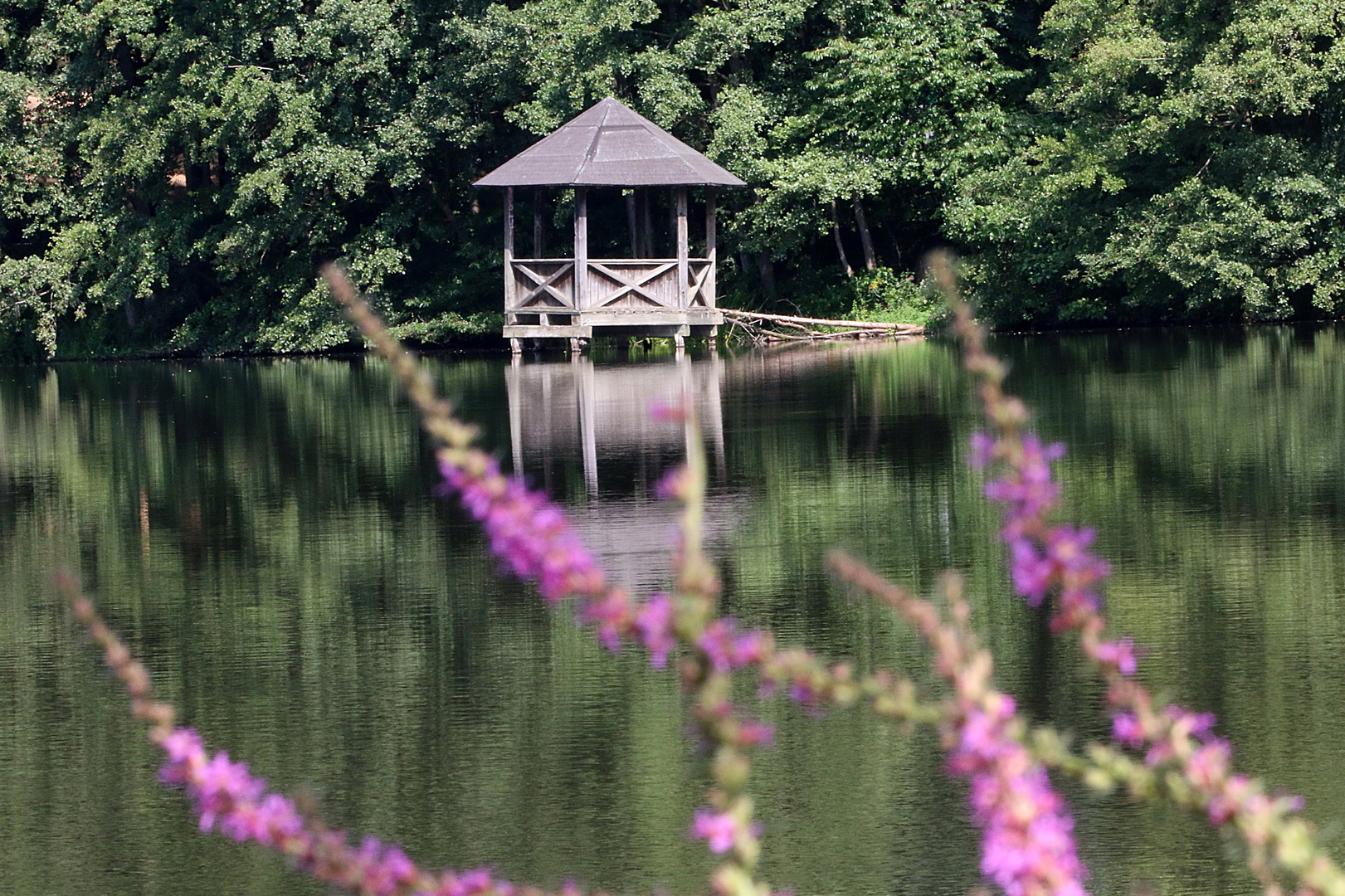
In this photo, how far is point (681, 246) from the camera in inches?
1271

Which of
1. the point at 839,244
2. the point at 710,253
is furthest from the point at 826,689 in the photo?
the point at 839,244

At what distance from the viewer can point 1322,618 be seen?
8195mm

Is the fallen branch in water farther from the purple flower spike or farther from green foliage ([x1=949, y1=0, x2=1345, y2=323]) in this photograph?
the purple flower spike

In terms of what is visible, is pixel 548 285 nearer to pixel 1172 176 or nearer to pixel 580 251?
pixel 580 251

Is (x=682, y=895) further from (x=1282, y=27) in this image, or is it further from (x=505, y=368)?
(x=1282, y=27)

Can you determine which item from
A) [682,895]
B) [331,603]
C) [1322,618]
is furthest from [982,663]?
[331,603]

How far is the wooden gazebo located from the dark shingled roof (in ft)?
0.05

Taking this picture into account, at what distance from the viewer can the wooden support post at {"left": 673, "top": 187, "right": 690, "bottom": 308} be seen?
3219cm

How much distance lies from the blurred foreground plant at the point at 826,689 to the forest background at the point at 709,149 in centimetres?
2868

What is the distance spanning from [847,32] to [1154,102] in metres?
7.74

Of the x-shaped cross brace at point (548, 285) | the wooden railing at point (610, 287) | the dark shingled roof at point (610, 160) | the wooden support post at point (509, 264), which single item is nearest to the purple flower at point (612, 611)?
the dark shingled roof at point (610, 160)

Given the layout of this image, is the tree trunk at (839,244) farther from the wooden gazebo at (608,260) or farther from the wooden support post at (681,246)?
the wooden support post at (681,246)

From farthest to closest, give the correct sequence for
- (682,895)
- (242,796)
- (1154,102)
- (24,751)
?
(1154,102) < (24,751) < (682,895) < (242,796)

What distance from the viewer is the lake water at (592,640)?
18.8 ft
